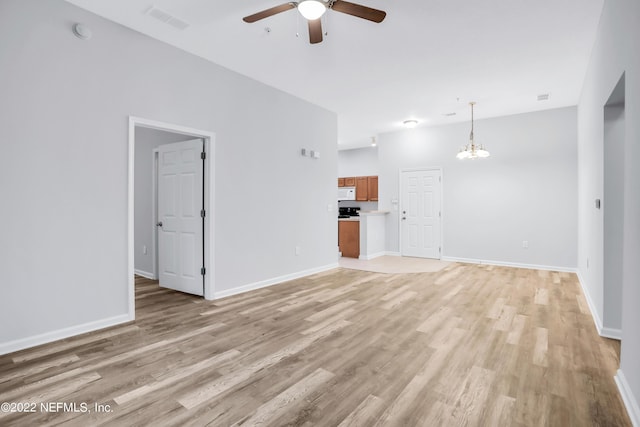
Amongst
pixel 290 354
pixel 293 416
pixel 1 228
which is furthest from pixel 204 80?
pixel 293 416

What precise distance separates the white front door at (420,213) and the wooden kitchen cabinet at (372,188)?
1.48m

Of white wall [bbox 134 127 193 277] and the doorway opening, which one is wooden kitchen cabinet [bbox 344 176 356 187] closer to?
white wall [bbox 134 127 193 277]

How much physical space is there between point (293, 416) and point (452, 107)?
5.77 m

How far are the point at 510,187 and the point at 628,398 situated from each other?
5209 mm

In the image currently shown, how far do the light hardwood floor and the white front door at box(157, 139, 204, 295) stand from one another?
57cm

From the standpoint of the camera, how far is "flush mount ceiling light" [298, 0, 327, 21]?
2451mm

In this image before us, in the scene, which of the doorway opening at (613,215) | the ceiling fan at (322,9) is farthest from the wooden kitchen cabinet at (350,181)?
the ceiling fan at (322,9)

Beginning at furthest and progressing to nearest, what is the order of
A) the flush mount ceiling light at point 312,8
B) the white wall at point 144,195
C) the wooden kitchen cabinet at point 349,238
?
the wooden kitchen cabinet at point 349,238 < the white wall at point 144,195 < the flush mount ceiling light at point 312,8

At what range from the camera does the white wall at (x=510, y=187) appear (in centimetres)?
602

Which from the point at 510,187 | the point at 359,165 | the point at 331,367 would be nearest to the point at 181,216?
the point at 331,367

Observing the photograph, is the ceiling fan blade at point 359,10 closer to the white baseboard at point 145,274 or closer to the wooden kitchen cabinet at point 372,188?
the white baseboard at point 145,274

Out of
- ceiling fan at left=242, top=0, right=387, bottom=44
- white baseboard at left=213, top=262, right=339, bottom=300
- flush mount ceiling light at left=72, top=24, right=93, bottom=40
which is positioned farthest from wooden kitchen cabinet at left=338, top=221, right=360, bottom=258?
flush mount ceiling light at left=72, top=24, right=93, bottom=40

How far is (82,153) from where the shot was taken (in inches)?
121

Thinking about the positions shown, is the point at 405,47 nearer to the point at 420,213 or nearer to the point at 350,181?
the point at 420,213
